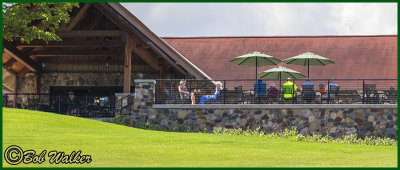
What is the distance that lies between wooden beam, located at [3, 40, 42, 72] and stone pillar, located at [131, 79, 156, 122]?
8.09 metres

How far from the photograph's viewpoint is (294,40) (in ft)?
128

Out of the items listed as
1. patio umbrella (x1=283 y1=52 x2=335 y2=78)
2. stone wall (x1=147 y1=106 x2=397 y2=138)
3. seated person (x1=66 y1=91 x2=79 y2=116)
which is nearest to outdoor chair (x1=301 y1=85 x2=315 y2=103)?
stone wall (x1=147 y1=106 x2=397 y2=138)

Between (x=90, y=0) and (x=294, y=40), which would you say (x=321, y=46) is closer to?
(x=294, y=40)

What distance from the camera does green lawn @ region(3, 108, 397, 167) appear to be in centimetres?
1596

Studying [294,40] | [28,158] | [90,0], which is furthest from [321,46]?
[28,158]

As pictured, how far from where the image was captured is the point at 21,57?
33.0 m

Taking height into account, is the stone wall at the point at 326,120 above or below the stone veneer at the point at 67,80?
below

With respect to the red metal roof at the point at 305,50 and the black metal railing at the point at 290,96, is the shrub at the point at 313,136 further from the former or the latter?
the red metal roof at the point at 305,50

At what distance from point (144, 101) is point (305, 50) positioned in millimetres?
13293

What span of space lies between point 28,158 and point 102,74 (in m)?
19.0

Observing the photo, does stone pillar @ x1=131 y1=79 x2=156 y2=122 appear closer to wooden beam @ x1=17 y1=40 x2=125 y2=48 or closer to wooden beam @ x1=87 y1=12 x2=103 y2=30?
wooden beam @ x1=17 y1=40 x2=125 y2=48

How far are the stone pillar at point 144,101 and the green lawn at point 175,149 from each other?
4.17m

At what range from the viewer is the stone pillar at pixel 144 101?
26828 millimetres

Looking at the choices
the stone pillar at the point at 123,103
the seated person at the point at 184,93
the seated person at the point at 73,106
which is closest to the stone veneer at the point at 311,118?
the seated person at the point at 184,93
